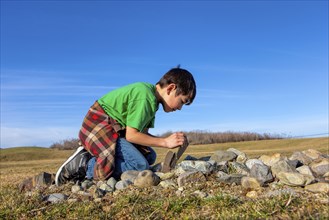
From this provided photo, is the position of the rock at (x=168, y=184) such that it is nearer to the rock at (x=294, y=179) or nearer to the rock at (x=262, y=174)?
the rock at (x=262, y=174)

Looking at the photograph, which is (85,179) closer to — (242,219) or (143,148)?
(143,148)

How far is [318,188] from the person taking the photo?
3.53m

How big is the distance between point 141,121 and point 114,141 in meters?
0.65

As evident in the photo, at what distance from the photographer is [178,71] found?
5070 mm

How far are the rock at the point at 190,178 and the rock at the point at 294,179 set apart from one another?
Answer: 85 cm

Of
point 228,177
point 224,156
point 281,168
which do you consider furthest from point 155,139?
point 281,168

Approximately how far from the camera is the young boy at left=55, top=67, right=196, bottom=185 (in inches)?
189

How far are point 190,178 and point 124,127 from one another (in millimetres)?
1388

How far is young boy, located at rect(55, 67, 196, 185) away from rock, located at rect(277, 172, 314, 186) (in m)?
1.30

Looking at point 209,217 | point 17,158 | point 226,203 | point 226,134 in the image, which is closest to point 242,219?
point 209,217

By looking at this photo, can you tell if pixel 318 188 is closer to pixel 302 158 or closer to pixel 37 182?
pixel 302 158

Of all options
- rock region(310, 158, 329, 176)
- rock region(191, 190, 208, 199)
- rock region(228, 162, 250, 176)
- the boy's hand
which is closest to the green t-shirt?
the boy's hand

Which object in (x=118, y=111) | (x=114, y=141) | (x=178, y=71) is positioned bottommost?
(x=114, y=141)

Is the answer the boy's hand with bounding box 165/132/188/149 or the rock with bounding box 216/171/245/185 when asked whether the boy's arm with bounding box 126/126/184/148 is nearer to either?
the boy's hand with bounding box 165/132/188/149
